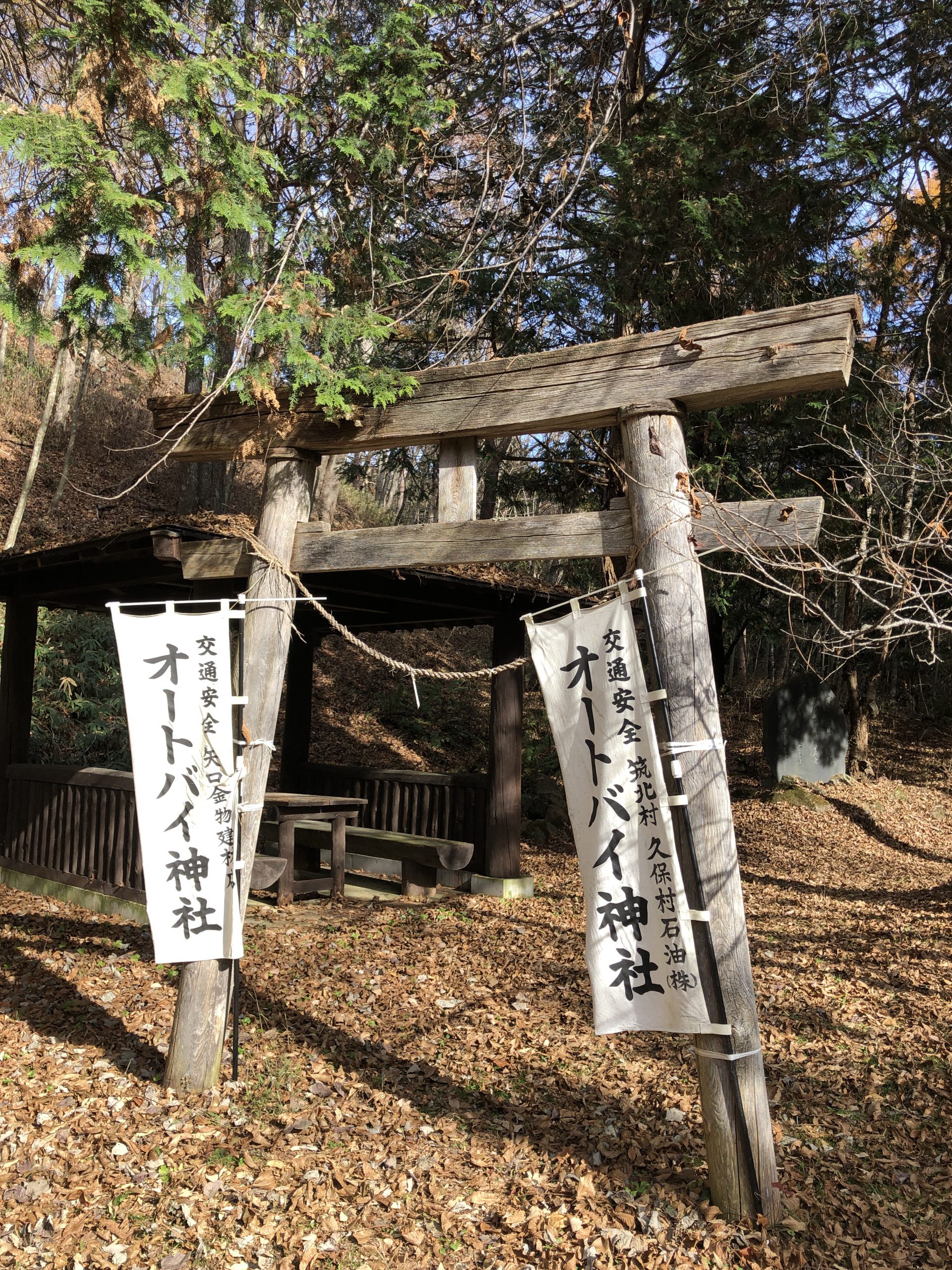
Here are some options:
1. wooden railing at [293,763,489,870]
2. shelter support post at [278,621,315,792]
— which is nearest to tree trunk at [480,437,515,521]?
shelter support post at [278,621,315,792]

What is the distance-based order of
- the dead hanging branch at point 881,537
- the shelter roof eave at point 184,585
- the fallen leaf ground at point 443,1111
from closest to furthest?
the fallen leaf ground at point 443,1111 → the dead hanging branch at point 881,537 → the shelter roof eave at point 184,585

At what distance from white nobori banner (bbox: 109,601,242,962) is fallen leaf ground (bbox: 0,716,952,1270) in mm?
982

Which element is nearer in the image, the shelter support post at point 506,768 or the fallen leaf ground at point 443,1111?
the fallen leaf ground at point 443,1111

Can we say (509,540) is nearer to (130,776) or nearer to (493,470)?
(130,776)

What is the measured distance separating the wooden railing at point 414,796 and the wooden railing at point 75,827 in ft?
9.81

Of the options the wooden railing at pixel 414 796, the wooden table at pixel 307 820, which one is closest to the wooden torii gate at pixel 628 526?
the wooden table at pixel 307 820

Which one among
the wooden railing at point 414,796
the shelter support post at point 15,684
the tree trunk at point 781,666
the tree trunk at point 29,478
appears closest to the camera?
the shelter support post at point 15,684

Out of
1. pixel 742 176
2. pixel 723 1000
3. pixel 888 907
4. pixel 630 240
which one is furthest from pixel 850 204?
pixel 723 1000

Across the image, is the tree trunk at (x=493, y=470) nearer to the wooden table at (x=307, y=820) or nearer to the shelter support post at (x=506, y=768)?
the shelter support post at (x=506, y=768)

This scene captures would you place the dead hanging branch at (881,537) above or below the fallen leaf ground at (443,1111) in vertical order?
above

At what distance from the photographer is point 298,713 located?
457 inches

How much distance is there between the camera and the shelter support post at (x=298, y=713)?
37.4 ft

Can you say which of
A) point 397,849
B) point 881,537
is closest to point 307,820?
point 397,849

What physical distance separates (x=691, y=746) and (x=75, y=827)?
6.96m
